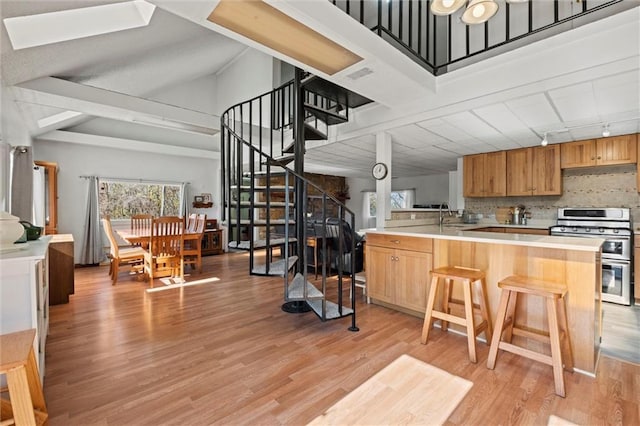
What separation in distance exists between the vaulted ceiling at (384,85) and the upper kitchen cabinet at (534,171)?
305 mm

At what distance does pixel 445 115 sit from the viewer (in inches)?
115

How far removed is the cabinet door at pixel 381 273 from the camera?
3213 millimetres

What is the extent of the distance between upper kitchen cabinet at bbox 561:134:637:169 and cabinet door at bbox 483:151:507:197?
75 cm

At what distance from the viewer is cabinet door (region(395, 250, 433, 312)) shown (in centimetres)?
291

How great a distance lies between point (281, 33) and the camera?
6.03 ft

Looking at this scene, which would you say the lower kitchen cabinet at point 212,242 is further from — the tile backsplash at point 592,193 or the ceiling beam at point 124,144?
the tile backsplash at point 592,193

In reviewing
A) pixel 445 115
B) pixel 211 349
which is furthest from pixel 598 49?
pixel 211 349

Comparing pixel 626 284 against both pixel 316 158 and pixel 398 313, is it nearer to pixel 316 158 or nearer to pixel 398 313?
pixel 398 313

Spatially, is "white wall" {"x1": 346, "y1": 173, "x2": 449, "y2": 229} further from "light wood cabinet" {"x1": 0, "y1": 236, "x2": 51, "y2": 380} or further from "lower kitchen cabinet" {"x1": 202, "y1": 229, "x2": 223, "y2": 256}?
"light wood cabinet" {"x1": 0, "y1": 236, "x2": 51, "y2": 380}

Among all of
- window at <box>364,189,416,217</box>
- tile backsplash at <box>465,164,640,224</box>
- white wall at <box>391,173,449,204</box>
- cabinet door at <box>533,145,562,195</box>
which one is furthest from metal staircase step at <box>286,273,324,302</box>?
white wall at <box>391,173,449,204</box>

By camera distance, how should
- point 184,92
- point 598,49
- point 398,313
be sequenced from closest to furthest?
point 598,49 < point 398,313 < point 184,92

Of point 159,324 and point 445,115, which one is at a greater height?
point 445,115

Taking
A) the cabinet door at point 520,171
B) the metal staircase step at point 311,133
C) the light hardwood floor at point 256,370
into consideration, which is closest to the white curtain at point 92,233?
the light hardwood floor at point 256,370

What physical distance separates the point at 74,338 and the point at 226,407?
1.84 meters
